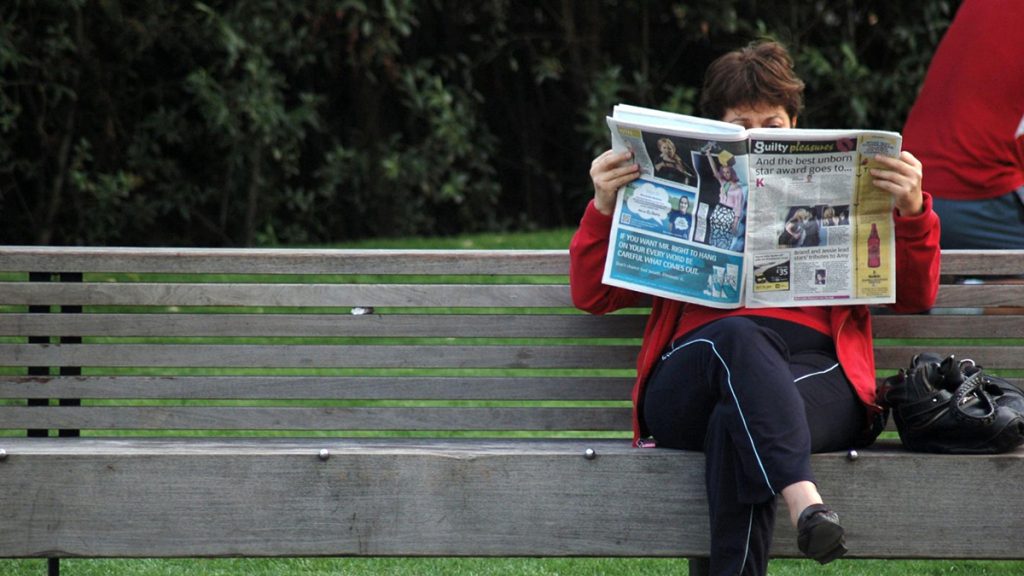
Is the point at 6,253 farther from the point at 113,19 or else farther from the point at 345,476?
the point at 113,19

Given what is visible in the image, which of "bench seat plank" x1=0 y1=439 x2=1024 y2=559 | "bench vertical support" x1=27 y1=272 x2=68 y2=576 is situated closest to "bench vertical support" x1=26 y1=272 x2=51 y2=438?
"bench vertical support" x1=27 y1=272 x2=68 y2=576

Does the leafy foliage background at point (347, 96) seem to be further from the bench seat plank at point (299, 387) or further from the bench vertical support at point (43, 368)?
the bench seat plank at point (299, 387)

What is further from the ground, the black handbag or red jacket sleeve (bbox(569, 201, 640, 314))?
red jacket sleeve (bbox(569, 201, 640, 314))

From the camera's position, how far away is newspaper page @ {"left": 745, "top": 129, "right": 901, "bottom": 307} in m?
2.94

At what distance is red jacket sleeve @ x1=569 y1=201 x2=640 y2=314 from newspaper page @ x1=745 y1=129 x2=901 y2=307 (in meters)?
0.32

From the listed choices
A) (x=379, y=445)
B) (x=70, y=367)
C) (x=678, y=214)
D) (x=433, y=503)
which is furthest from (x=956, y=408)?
(x=70, y=367)

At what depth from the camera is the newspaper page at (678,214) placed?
9.64 feet

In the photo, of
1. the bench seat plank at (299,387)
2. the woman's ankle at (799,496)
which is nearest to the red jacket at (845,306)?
the bench seat plank at (299,387)

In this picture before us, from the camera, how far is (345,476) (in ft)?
9.88

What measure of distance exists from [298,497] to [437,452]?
32cm

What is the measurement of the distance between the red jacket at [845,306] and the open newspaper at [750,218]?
0.06 metres

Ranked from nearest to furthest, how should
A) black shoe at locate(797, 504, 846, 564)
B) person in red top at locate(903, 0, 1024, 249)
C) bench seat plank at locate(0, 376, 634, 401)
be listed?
black shoe at locate(797, 504, 846, 564)
bench seat plank at locate(0, 376, 634, 401)
person in red top at locate(903, 0, 1024, 249)

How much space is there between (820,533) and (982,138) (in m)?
1.76

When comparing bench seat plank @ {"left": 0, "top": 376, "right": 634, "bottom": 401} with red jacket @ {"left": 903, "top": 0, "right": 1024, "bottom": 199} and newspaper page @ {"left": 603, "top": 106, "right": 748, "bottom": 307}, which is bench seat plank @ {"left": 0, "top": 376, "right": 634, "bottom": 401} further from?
red jacket @ {"left": 903, "top": 0, "right": 1024, "bottom": 199}
